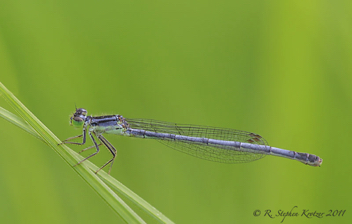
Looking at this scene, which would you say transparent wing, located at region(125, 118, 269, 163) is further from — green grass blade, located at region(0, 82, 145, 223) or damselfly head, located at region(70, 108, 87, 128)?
green grass blade, located at region(0, 82, 145, 223)

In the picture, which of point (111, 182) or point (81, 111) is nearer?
point (111, 182)

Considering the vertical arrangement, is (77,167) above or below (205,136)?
below

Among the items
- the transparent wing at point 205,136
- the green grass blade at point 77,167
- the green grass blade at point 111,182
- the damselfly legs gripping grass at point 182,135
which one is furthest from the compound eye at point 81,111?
the green grass blade at point 77,167

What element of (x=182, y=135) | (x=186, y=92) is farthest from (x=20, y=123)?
(x=182, y=135)

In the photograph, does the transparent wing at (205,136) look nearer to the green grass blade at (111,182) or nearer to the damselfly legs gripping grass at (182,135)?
the damselfly legs gripping grass at (182,135)

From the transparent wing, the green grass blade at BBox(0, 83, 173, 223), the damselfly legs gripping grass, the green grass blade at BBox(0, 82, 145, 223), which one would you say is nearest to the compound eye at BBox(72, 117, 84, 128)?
the damselfly legs gripping grass

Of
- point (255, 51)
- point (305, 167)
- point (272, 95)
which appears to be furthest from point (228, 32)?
point (305, 167)

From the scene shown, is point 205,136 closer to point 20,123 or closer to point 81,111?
point 81,111
